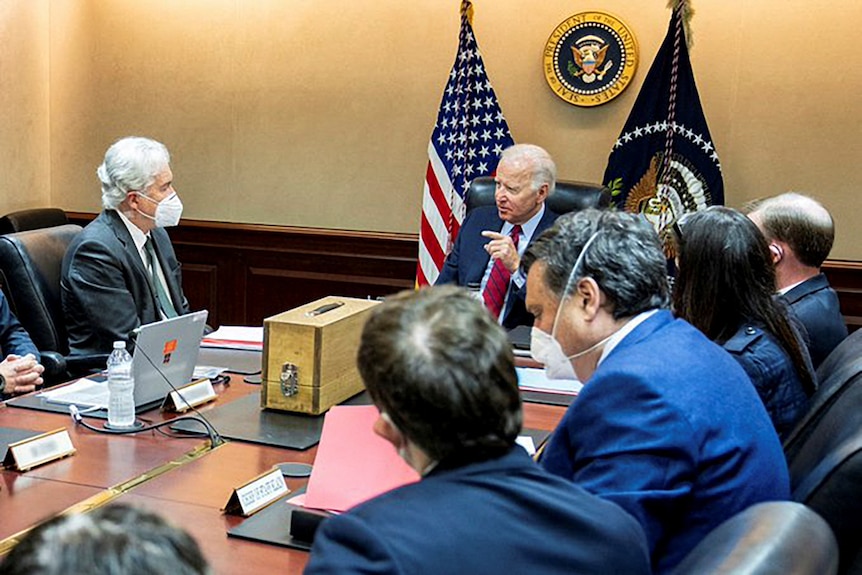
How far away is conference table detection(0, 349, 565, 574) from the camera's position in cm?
167

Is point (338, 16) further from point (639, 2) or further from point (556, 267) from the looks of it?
point (556, 267)

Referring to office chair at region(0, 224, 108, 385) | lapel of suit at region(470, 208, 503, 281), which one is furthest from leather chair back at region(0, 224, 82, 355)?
lapel of suit at region(470, 208, 503, 281)

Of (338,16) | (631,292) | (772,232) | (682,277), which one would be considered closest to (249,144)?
(338,16)

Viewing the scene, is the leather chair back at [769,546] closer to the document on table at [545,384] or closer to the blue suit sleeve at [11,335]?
the document on table at [545,384]

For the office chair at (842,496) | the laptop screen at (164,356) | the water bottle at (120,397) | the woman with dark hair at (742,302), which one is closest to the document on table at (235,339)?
the laptop screen at (164,356)

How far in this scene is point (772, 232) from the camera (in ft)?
9.73

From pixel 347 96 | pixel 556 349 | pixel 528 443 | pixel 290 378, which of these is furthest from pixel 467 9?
pixel 556 349

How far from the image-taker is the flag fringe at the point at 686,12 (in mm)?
4656

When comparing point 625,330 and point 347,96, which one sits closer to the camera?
point 625,330

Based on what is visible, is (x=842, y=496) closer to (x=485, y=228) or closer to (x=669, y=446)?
(x=669, y=446)

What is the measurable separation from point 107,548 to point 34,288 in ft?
9.03

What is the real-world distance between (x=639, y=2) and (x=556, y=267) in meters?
3.54

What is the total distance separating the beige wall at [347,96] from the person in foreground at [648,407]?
340 cm

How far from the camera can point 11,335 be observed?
3.15 metres
